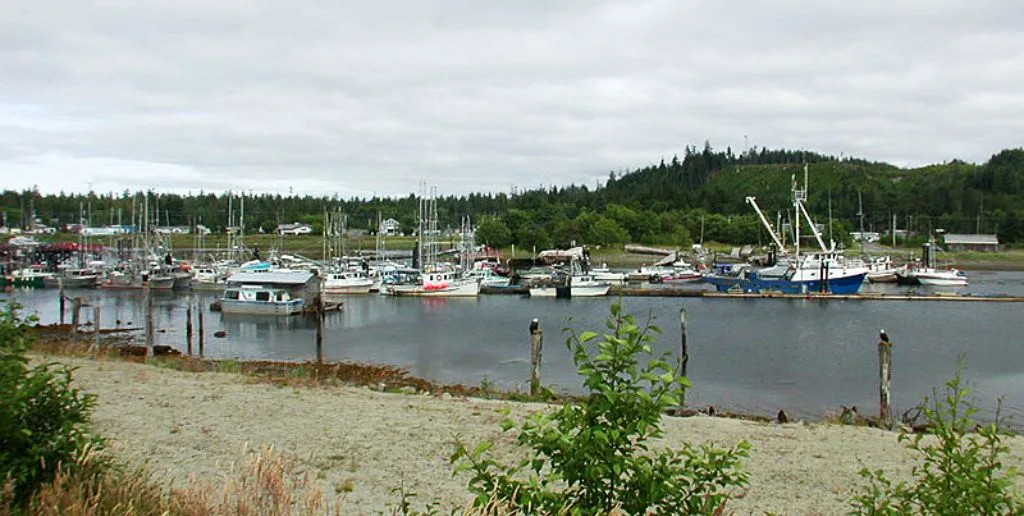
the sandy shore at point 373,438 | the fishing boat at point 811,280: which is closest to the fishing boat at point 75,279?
the fishing boat at point 811,280

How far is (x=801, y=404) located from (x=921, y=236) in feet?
412

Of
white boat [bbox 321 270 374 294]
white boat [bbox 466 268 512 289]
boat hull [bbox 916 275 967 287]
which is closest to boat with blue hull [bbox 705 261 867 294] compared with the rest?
boat hull [bbox 916 275 967 287]

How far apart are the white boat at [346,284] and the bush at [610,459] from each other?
217 ft

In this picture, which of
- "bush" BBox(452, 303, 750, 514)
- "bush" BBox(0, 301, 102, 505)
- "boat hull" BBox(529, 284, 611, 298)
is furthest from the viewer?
"boat hull" BBox(529, 284, 611, 298)

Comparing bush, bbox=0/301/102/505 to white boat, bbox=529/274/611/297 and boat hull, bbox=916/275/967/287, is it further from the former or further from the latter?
boat hull, bbox=916/275/967/287

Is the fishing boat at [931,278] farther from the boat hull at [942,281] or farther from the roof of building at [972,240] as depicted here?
the roof of building at [972,240]

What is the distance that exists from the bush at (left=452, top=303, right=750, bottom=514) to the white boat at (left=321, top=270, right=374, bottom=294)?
66.2 meters

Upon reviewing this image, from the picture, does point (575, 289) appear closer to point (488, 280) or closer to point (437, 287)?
point (488, 280)

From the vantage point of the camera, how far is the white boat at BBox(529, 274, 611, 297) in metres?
66.2

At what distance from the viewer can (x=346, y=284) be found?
69250 millimetres

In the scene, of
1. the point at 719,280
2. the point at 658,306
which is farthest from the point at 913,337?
the point at 719,280

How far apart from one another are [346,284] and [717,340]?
3919 cm

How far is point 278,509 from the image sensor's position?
4.46 metres

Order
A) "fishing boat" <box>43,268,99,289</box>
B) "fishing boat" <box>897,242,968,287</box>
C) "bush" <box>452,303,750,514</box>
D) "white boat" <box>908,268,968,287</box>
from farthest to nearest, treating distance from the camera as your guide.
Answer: "fishing boat" <box>43,268,99,289</box>
"fishing boat" <box>897,242,968,287</box>
"white boat" <box>908,268,968,287</box>
"bush" <box>452,303,750,514</box>
